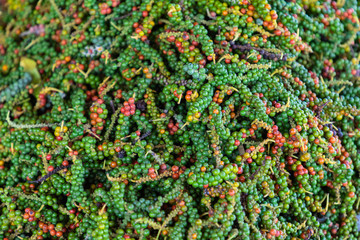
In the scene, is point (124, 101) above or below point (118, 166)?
above

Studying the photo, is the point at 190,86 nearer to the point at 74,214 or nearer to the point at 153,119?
the point at 153,119

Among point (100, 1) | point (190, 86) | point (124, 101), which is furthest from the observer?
point (100, 1)

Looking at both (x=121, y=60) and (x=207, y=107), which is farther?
(x=121, y=60)

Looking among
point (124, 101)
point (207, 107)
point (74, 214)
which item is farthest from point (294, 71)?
point (74, 214)

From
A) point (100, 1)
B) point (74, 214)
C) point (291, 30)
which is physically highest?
point (100, 1)

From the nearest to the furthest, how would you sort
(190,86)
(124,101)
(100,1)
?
(190,86) → (124,101) → (100,1)

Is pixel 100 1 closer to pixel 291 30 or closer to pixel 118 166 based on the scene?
pixel 118 166
